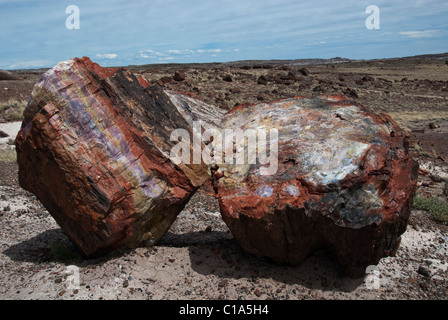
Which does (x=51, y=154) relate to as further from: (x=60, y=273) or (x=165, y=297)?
(x=165, y=297)

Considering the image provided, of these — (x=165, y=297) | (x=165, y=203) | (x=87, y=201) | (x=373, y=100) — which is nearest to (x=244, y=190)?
(x=165, y=203)

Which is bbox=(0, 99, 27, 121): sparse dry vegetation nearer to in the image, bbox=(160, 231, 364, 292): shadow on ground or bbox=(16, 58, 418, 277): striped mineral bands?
bbox=(16, 58, 418, 277): striped mineral bands

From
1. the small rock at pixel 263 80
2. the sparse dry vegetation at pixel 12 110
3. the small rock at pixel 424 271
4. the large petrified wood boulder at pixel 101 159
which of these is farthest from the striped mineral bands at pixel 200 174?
the small rock at pixel 263 80

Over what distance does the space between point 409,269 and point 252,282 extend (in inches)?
72.5

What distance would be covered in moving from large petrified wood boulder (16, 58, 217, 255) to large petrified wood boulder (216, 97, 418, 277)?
70 cm

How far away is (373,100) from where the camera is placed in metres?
19.7

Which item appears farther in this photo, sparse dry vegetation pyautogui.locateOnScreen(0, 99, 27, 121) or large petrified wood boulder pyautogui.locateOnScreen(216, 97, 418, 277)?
sparse dry vegetation pyautogui.locateOnScreen(0, 99, 27, 121)

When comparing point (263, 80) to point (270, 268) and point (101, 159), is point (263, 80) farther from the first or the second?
point (101, 159)

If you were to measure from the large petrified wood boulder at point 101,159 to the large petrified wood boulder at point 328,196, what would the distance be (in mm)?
701

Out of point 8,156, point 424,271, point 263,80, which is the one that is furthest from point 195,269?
point 263,80

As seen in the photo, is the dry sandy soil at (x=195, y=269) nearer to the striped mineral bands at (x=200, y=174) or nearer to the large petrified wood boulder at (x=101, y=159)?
the striped mineral bands at (x=200, y=174)

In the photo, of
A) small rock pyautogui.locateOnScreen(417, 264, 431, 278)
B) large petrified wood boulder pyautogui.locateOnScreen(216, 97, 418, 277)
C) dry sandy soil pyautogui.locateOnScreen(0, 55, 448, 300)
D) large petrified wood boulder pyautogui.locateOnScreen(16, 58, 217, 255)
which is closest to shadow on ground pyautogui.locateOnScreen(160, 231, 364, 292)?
dry sandy soil pyautogui.locateOnScreen(0, 55, 448, 300)

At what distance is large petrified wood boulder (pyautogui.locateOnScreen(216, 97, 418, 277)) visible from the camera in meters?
3.83

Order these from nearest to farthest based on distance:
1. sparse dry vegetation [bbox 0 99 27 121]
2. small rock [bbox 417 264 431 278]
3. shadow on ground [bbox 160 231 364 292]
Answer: shadow on ground [bbox 160 231 364 292] < small rock [bbox 417 264 431 278] < sparse dry vegetation [bbox 0 99 27 121]
